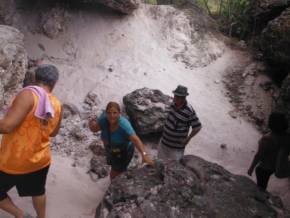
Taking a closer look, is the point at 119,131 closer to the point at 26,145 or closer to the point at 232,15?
the point at 26,145

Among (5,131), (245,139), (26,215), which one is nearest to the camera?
(5,131)

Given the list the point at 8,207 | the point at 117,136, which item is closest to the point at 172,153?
the point at 117,136

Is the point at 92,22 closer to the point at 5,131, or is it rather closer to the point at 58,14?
the point at 58,14

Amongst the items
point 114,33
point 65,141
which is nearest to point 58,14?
point 114,33

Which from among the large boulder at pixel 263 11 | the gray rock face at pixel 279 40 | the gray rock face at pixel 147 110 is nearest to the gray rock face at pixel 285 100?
the gray rock face at pixel 279 40

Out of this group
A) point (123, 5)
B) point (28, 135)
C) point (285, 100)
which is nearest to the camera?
point (28, 135)

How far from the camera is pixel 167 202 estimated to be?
3535 millimetres

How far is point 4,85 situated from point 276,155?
455 cm

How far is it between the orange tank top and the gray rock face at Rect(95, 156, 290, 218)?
0.87m

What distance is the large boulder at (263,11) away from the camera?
8752mm

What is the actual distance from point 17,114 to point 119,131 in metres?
1.46

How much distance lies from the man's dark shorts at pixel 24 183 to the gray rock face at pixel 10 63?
10.5 ft

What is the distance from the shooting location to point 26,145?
10.4ft

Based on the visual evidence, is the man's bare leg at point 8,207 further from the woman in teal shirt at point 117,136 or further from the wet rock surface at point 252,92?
the wet rock surface at point 252,92
